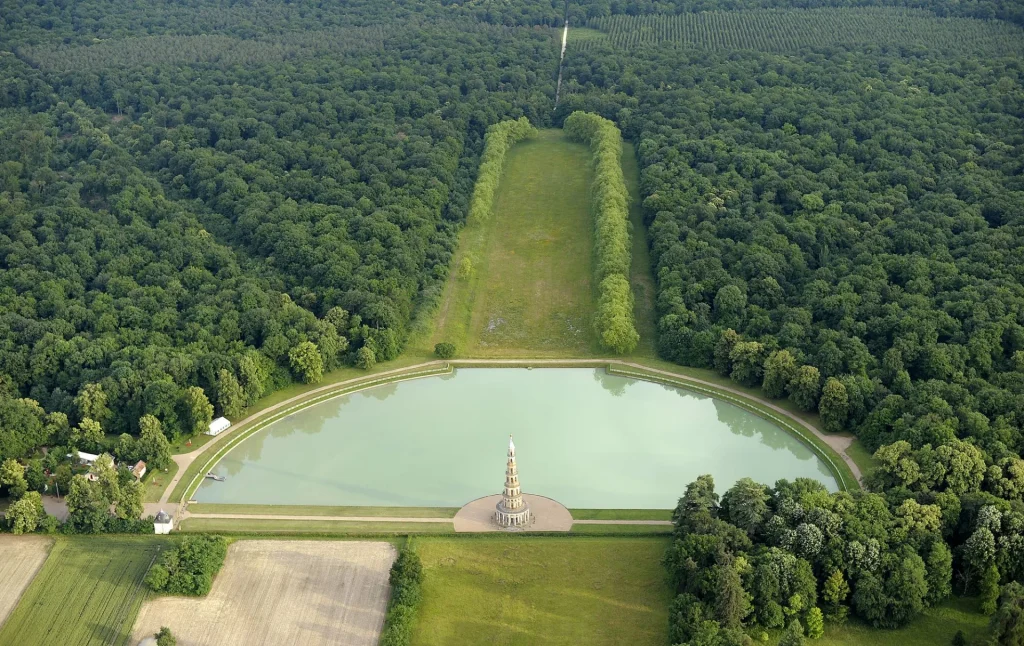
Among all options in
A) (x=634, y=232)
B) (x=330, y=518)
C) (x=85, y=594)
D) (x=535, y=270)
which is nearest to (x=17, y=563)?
(x=85, y=594)

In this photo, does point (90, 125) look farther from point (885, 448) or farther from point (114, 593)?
point (885, 448)

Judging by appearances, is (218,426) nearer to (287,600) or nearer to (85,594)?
(85,594)

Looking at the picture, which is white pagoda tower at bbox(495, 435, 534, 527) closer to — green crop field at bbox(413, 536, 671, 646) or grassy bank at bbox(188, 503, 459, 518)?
green crop field at bbox(413, 536, 671, 646)

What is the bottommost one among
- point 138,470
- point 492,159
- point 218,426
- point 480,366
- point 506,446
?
point 480,366

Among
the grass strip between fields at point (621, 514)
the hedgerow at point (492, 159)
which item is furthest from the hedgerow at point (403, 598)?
the hedgerow at point (492, 159)

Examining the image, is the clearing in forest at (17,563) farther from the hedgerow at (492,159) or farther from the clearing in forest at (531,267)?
the hedgerow at (492,159)

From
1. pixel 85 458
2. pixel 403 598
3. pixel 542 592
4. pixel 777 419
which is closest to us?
pixel 403 598

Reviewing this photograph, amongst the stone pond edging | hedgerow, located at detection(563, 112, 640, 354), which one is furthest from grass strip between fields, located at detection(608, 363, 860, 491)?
hedgerow, located at detection(563, 112, 640, 354)
